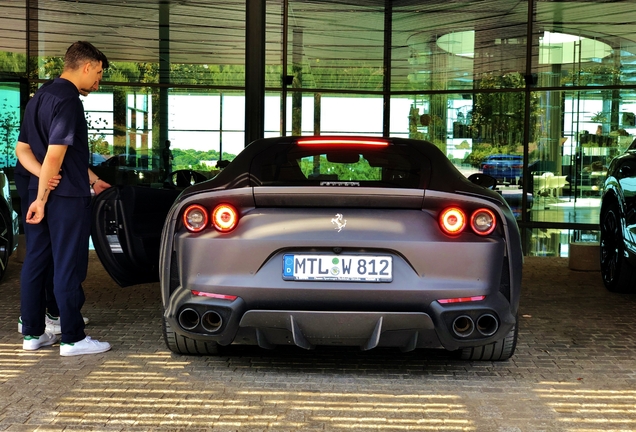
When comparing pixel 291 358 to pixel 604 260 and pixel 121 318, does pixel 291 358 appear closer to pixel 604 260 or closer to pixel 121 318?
pixel 121 318

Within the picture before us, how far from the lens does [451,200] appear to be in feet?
13.3

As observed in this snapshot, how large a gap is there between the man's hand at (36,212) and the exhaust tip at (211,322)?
1189 mm

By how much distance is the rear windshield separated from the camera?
423 centimetres

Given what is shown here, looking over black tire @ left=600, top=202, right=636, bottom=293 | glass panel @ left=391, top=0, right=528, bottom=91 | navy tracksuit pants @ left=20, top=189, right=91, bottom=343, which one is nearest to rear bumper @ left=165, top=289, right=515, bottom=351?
navy tracksuit pants @ left=20, top=189, right=91, bottom=343

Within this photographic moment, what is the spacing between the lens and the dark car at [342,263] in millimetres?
4000

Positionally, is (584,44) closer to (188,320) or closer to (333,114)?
(333,114)

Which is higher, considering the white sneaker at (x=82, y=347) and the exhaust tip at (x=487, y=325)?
the exhaust tip at (x=487, y=325)

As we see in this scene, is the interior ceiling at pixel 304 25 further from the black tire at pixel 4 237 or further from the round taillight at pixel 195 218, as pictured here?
the round taillight at pixel 195 218

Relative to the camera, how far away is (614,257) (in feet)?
25.0

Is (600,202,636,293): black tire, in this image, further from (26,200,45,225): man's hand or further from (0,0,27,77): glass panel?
(0,0,27,77): glass panel

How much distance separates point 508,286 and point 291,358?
1347mm

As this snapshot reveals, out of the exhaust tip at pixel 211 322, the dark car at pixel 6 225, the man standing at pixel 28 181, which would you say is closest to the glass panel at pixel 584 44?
the dark car at pixel 6 225

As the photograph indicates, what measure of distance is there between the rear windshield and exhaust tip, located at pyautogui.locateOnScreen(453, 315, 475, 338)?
68 cm

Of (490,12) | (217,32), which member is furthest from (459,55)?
(217,32)
